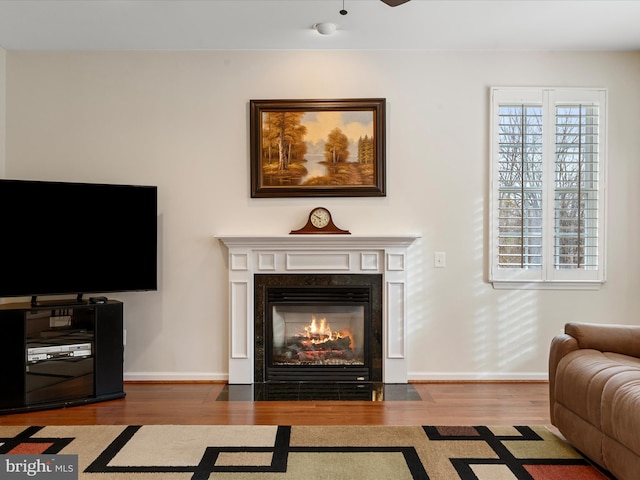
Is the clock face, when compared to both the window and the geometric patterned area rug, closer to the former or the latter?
the window

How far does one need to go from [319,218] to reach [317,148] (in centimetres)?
58

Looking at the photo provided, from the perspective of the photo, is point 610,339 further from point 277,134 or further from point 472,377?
point 277,134

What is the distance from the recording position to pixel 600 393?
250 centimetres

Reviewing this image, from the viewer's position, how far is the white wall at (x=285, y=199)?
14.4ft

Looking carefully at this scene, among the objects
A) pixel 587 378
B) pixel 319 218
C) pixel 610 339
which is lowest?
pixel 587 378

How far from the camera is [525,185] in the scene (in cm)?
436

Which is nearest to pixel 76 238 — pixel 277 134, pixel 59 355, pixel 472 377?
pixel 59 355

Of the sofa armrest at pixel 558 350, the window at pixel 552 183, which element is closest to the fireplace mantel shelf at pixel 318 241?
the window at pixel 552 183

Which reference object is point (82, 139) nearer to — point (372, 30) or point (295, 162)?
point (295, 162)

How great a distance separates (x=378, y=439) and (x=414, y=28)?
2846mm

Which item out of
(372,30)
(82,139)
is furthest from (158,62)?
(372,30)

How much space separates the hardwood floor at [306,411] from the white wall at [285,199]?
1.32 feet

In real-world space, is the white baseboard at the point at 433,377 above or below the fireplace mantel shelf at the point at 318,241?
below

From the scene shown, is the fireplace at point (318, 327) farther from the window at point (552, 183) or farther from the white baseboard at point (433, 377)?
the window at point (552, 183)
